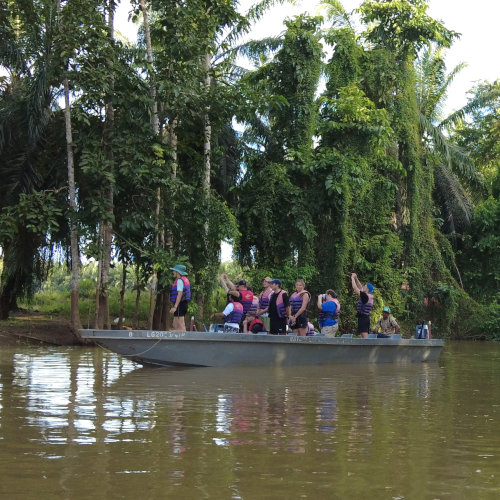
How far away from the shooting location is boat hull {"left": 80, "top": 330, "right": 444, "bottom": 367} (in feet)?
40.8

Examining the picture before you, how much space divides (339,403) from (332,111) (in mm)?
16028

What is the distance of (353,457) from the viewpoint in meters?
6.23

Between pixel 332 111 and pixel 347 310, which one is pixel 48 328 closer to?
pixel 347 310

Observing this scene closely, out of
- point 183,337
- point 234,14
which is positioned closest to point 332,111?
point 234,14

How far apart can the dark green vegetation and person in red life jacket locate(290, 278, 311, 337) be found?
3.74m

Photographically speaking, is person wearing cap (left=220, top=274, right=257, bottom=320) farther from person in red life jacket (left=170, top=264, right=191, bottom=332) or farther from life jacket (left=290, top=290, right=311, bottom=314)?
person in red life jacket (left=170, top=264, right=191, bottom=332)

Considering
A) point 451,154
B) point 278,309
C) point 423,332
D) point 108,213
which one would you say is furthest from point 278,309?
point 451,154

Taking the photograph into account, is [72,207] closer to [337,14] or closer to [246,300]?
[246,300]

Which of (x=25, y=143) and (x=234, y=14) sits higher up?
(x=234, y=14)

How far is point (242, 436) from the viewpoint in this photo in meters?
7.00

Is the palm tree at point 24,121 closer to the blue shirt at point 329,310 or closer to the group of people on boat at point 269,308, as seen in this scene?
the group of people on boat at point 269,308

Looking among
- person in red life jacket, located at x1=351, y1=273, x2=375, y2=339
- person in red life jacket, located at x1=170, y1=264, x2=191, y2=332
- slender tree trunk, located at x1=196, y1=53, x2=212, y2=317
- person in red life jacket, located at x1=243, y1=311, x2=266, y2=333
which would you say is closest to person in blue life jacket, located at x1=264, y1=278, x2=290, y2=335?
person in red life jacket, located at x1=243, y1=311, x2=266, y2=333

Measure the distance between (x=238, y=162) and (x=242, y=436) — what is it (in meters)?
18.3

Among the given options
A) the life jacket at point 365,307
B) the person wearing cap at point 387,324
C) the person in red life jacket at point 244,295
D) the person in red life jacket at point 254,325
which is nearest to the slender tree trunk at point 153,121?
the person in red life jacket at point 254,325
